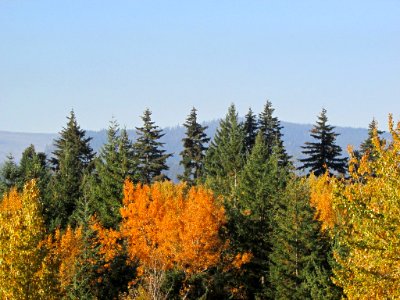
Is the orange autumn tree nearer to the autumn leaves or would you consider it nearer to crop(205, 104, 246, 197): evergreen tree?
the autumn leaves

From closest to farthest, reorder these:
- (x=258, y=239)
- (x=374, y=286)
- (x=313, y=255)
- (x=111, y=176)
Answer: (x=374, y=286) < (x=313, y=255) < (x=258, y=239) < (x=111, y=176)

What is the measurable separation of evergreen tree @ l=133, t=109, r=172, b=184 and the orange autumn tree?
25051 mm

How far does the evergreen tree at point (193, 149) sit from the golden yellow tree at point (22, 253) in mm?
61518

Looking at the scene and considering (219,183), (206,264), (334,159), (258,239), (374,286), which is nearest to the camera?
(374,286)

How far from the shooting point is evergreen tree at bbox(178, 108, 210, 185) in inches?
3442

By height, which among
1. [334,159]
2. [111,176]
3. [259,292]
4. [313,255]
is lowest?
[259,292]

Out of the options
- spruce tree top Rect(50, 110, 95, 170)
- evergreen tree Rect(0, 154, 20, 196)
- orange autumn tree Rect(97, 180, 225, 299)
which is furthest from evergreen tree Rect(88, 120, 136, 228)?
spruce tree top Rect(50, 110, 95, 170)

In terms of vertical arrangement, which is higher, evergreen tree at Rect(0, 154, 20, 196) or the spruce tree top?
the spruce tree top

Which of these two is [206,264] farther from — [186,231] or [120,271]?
[120,271]

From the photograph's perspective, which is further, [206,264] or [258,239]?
[258,239]

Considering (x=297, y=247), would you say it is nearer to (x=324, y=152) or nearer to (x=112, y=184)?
(x=112, y=184)

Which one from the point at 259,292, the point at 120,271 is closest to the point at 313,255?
the point at 259,292

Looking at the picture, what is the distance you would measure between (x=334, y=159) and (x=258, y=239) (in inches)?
1264

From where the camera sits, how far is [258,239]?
170 ft
